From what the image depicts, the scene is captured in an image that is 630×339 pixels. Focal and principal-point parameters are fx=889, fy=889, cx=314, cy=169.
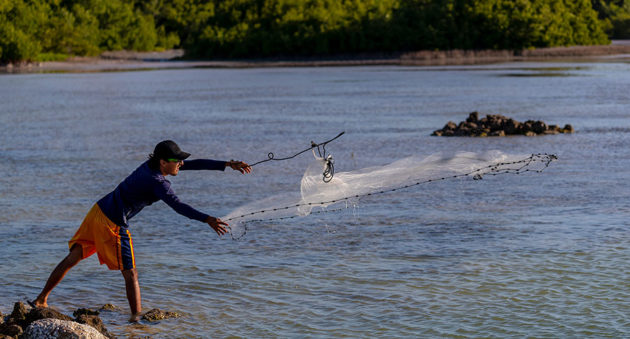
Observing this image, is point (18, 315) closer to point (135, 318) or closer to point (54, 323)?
point (54, 323)

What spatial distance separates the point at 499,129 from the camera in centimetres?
2623

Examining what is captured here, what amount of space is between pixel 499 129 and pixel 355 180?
1731cm

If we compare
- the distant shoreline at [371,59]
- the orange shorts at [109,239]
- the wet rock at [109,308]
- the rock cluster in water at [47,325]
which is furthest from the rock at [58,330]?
the distant shoreline at [371,59]

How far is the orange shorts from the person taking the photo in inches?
311

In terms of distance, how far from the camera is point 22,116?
36844 millimetres

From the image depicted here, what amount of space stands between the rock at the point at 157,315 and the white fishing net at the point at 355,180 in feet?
3.74

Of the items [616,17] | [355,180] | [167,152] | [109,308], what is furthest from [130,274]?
[616,17]

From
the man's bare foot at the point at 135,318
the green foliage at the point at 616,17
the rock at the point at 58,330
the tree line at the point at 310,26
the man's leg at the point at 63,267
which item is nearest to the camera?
the rock at the point at 58,330

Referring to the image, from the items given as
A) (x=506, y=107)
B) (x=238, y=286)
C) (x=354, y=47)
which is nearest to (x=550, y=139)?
(x=506, y=107)

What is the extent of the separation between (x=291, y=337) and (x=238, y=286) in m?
1.78

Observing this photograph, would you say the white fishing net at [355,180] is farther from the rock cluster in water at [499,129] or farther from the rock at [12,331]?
the rock cluster in water at [499,129]

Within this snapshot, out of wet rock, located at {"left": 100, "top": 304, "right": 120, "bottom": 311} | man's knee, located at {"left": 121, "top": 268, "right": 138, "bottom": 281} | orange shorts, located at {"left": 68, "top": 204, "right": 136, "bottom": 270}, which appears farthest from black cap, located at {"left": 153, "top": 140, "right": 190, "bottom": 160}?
wet rock, located at {"left": 100, "top": 304, "right": 120, "bottom": 311}

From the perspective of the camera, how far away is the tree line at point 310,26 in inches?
5458

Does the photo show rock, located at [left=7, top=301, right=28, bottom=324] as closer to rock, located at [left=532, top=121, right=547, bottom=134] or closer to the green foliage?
Answer: rock, located at [left=532, top=121, right=547, bottom=134]
